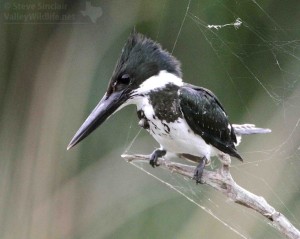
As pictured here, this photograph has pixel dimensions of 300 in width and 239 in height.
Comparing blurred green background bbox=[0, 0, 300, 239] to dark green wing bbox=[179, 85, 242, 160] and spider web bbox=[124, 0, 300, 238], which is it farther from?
dark green wing bbox=[179, 85, 242, 160]

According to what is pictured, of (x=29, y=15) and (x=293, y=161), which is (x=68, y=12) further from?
(x=293, y=161)

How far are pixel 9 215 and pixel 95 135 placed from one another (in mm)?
319

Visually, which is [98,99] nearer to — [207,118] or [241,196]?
[207,118]

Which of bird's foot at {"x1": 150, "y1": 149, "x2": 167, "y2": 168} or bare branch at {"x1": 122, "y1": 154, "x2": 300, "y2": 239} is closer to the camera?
bare branch at {"x1": 122, "y1": 154, "x2": 300, "y2": 239}

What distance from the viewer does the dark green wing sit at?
3.45 feet

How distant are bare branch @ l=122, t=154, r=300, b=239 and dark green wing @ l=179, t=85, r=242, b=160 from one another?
63 mm

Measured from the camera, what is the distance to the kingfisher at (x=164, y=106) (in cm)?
98

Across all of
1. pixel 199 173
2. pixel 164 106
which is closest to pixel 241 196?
pixel 199 173

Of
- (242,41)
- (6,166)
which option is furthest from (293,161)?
(6,166)

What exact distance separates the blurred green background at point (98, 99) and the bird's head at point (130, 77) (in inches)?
22.4

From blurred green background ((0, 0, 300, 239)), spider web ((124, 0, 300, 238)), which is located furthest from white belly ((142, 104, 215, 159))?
blurred green background ((0, 0, 300, 239))

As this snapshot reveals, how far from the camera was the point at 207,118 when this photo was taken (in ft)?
3.56

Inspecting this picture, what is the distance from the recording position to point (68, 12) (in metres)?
1.69

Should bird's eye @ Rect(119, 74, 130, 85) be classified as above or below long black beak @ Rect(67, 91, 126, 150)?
above
